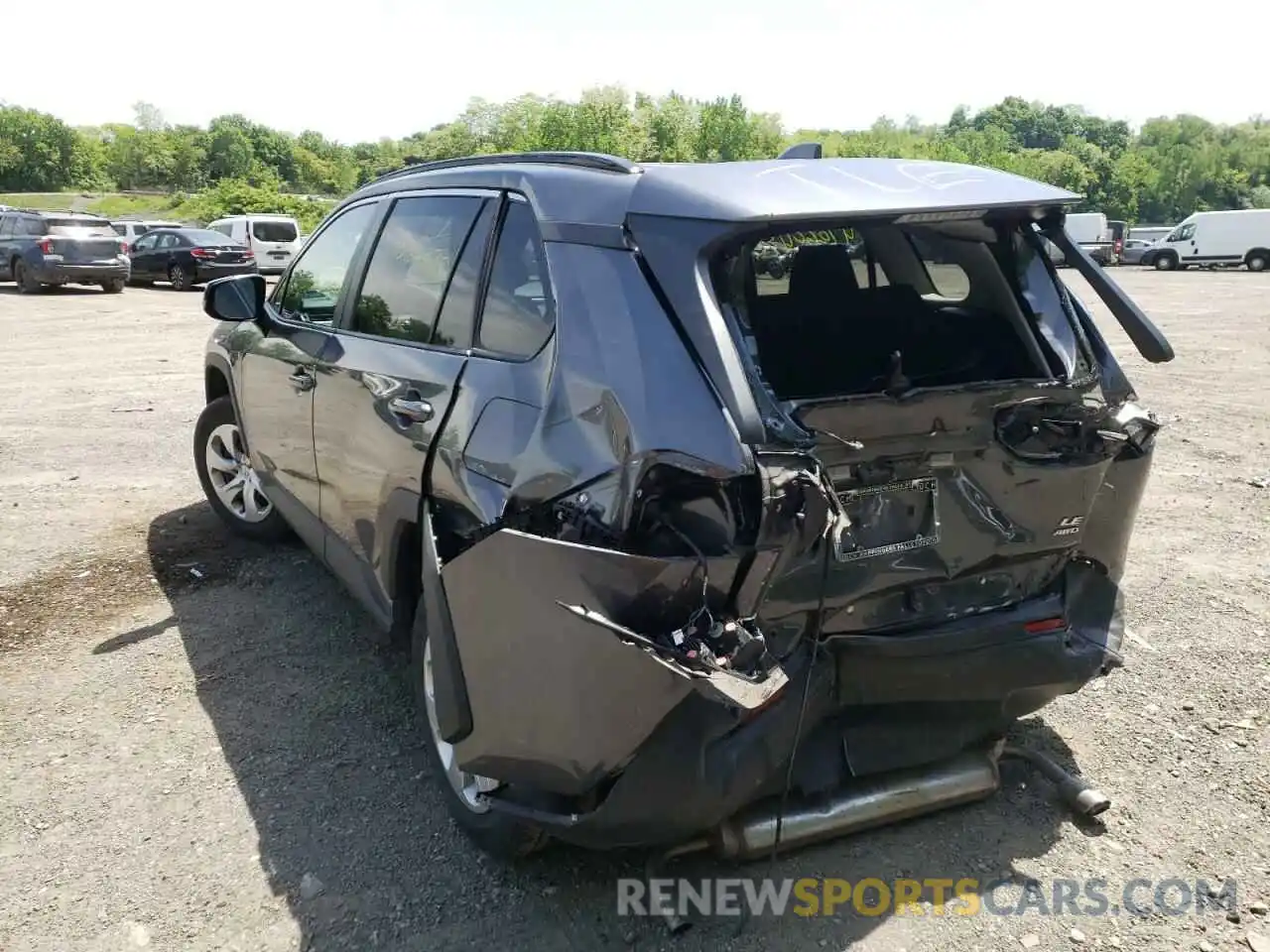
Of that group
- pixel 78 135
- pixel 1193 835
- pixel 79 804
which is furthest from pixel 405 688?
pixel 78 135

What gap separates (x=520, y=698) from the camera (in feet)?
7.76

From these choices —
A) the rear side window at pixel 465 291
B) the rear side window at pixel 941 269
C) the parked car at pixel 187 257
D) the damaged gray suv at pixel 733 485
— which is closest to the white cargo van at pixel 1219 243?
the parked car at pixel 187 257

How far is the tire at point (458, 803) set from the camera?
2.70 meters

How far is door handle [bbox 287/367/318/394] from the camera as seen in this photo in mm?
3850

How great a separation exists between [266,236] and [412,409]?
24.4m

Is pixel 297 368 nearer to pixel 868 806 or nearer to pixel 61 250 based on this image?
pixel 868 806

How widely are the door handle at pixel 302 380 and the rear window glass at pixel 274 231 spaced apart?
2289cm

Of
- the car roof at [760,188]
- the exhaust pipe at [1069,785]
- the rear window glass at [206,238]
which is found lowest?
the rear window glass at [206,238]

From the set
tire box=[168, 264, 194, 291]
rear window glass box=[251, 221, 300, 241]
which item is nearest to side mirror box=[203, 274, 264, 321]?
tire box=[168, 264, 194, 291]

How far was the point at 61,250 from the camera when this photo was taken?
20.5 m

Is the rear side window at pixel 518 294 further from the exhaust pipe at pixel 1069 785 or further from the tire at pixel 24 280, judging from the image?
the tire at pixel 24 280

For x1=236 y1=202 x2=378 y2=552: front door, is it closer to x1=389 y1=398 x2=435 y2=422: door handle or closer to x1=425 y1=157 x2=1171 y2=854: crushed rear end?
x1=389 y1=398 x2=435 y2=422: door handle

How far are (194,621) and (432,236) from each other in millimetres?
2299

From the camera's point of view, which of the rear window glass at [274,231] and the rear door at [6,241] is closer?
the rear door at [6,241]
